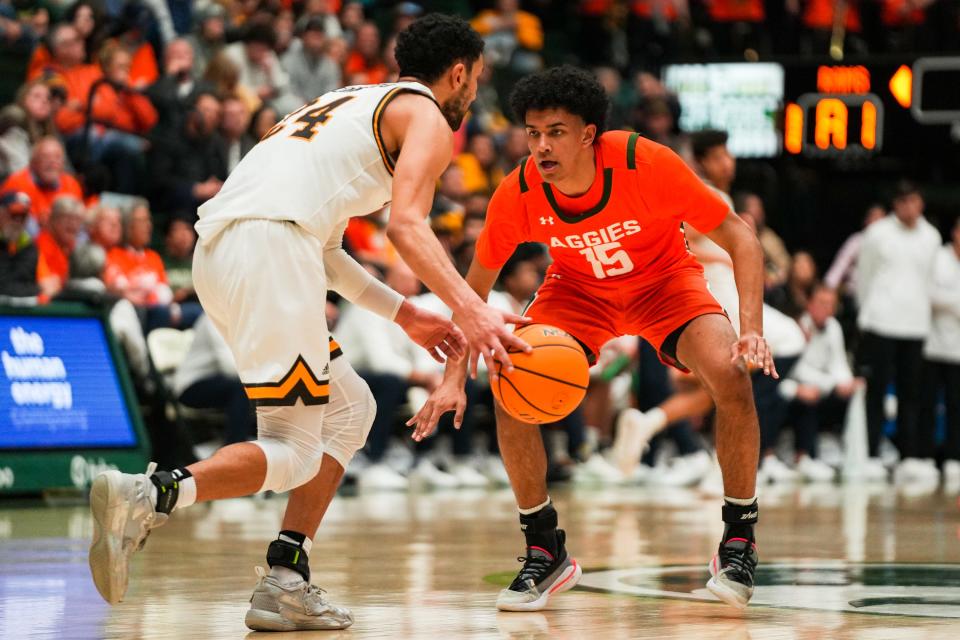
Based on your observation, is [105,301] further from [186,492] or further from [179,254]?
[186,492]

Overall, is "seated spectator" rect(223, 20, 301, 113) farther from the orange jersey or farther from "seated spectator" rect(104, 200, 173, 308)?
the orange jersey

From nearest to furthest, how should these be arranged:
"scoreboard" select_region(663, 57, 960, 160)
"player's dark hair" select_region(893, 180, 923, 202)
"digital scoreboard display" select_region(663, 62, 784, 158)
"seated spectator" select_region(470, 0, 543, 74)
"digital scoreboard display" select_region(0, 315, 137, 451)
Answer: "digital scoreboard display" select_region(0, 315, 137, 451), "player's dark hair" select_region(893, 180, 923, 202), "scoreboard" select_region(663, 57, 960, 160), "digital scoreboard display" select_region(663, 62, 784, 158), "seated spectator" select_region(470, 0, 543, 74)

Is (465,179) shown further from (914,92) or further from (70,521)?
(70,521)

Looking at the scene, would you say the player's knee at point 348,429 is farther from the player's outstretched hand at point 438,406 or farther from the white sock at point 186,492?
the white sock at point 186,492

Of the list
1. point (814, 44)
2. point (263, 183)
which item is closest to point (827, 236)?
point (814, 44)

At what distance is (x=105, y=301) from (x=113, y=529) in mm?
5839

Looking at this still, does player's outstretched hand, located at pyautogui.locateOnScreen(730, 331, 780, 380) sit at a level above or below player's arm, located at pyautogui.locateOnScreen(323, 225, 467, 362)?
below

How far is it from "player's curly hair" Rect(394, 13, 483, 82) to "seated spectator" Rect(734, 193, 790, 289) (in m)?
7.65

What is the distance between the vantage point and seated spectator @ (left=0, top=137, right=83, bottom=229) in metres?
11.4

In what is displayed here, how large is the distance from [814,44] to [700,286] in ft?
48.1

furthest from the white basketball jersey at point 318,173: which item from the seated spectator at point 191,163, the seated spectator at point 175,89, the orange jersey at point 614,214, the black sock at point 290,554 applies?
the seated spectator at point 175,89

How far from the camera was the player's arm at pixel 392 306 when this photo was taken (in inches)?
215

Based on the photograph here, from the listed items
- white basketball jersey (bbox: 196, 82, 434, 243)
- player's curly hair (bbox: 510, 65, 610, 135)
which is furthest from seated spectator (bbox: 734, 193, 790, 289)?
white basketball jersey (bbox: 196, 82, 434, 243)

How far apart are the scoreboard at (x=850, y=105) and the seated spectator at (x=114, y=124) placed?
7.04 meters
